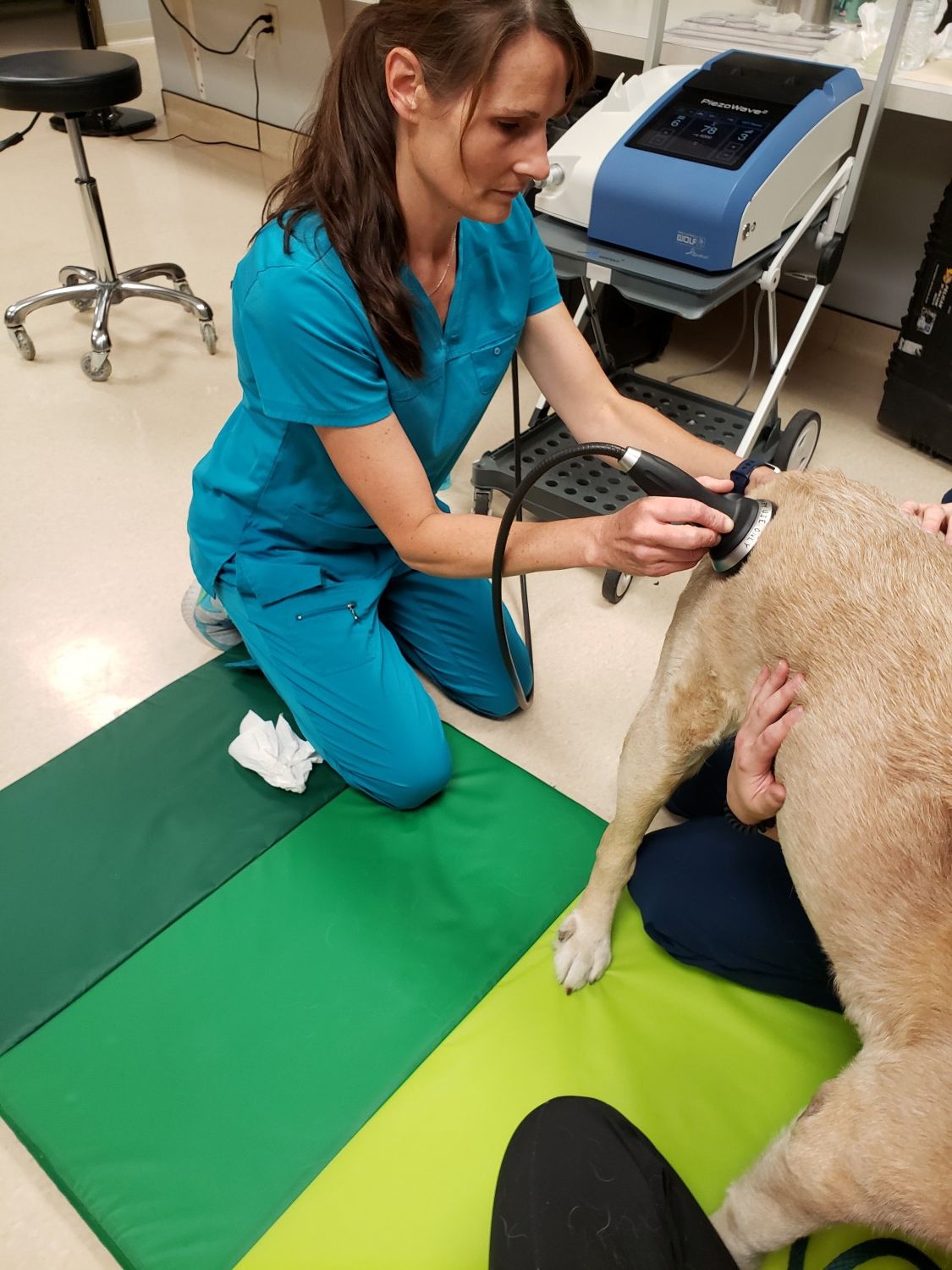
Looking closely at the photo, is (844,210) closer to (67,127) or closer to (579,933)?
(579,933)

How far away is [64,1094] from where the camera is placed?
1.15 m

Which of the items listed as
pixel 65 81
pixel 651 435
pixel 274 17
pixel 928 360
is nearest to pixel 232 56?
pixel 274 17

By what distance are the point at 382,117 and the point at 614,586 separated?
3.36 feet

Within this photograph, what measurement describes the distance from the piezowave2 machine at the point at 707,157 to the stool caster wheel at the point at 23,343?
1.51 meters

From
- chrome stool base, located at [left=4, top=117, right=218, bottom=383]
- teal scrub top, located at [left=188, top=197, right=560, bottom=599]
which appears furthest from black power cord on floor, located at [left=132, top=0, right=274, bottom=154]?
teal scrub top, located at [left=188, top=197, right=560, bottom=599]

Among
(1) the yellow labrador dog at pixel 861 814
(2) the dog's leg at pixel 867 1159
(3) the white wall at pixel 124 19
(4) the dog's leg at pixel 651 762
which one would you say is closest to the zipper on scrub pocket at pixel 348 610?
(4) the dog's leg at pixel 651 762

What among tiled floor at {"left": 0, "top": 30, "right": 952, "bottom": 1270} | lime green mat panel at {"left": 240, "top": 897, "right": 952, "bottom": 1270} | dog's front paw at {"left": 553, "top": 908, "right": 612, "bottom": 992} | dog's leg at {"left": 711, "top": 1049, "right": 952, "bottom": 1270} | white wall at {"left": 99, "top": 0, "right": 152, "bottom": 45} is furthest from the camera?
white wall at {"left": 99, "top": 0, "right": 152, "bottom": 45}

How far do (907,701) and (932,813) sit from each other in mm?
98

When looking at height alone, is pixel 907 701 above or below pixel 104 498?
above

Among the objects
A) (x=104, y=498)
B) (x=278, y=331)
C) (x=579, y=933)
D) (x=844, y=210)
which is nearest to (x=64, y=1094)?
(x=579, y=933)

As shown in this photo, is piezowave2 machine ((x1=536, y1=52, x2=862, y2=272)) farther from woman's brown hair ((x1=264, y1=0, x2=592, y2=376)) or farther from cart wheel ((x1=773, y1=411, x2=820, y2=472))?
woman's brown hair ((x1=264, y1=0, x2=592, y2=376))

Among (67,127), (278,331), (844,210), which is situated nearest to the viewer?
(278,331)

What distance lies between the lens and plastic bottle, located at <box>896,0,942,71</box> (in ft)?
6.31

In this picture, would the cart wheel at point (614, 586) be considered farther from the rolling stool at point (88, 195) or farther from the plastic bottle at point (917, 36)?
the rolling stool at point (88, 195)
